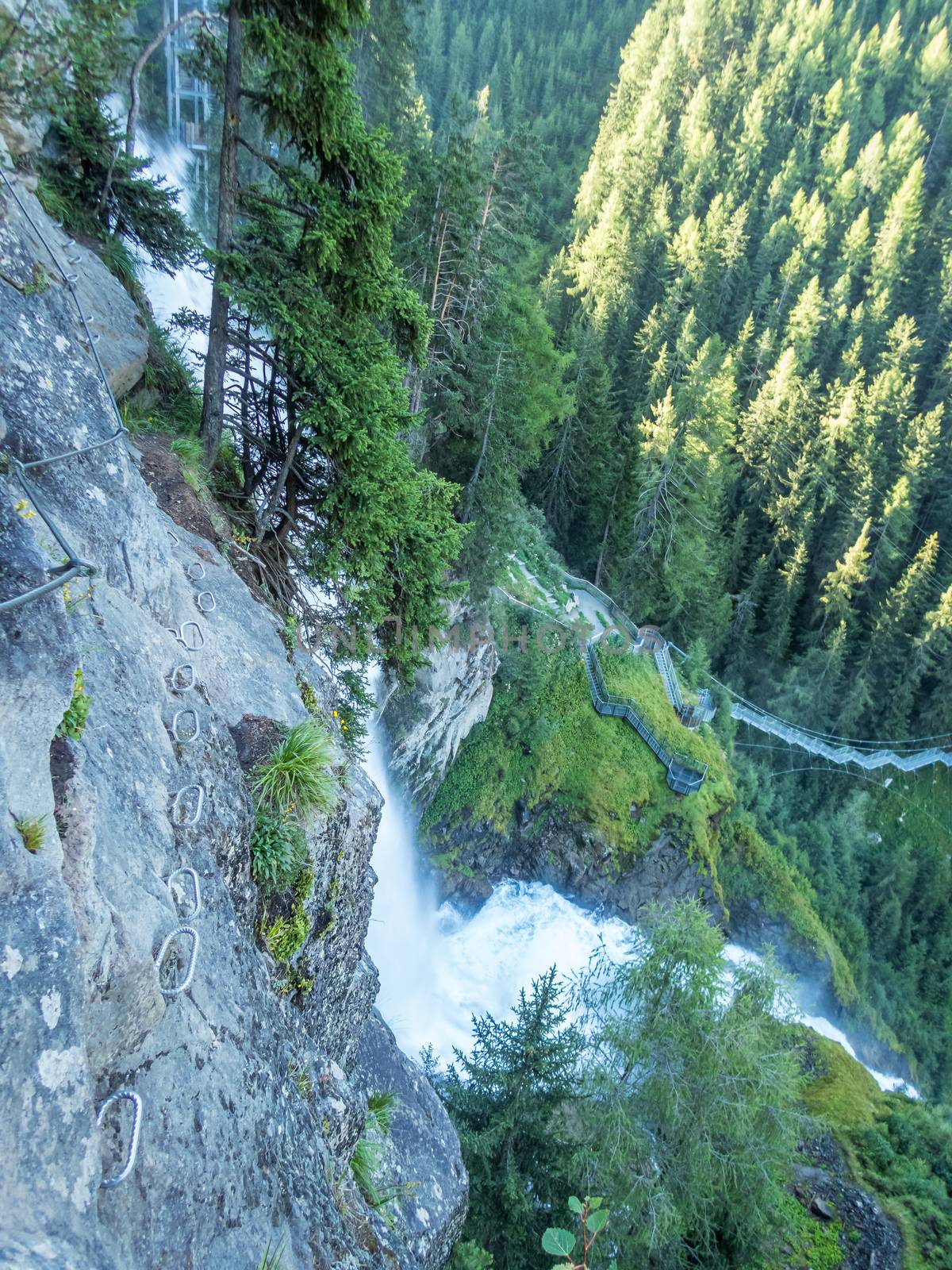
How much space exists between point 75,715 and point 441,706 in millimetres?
14483

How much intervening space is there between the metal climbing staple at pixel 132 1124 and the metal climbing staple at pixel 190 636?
140 inches

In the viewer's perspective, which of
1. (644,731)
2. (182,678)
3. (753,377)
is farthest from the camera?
(753,377)

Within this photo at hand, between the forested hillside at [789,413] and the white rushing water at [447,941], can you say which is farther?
the forested hillside at [789,413]

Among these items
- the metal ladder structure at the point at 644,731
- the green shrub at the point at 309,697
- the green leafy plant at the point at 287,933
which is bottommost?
the metal ladder structure at the point at 644,731

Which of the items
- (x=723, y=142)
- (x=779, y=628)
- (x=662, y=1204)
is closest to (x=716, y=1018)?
(x=662, y=1204)

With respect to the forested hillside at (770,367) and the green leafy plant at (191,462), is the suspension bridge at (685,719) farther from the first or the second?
the green leafy plant at (191,462)

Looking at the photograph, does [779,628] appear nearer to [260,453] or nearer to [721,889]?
[721,889]

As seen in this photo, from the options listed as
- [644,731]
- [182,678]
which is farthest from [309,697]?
[644,731]

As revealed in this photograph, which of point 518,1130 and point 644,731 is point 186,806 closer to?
point 518,1130

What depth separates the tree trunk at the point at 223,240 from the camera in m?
6.71

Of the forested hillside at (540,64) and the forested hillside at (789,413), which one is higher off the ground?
the forested hillside at (540,64)

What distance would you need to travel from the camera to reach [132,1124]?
10.7 ft

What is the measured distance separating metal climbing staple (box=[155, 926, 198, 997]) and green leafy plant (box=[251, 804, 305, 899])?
126 centimetres

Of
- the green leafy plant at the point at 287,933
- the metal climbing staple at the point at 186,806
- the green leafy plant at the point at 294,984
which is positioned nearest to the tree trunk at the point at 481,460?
the green leafy plant at the point at 287,933
